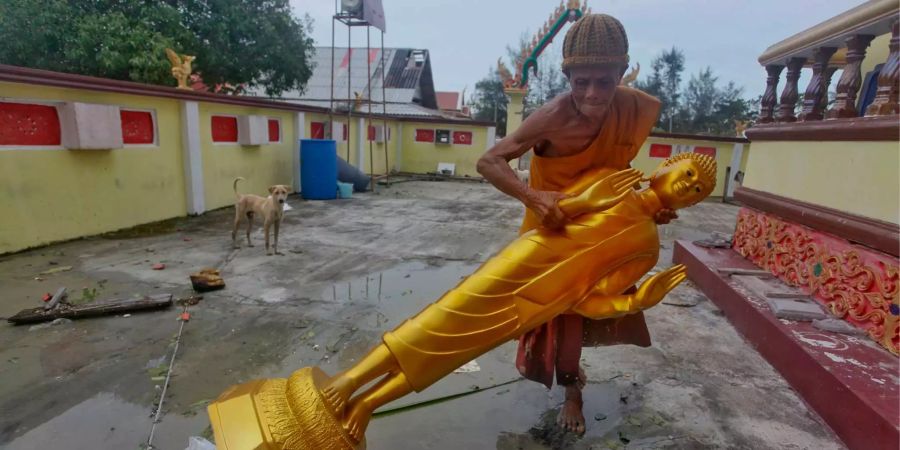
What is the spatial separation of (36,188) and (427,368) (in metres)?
5.24

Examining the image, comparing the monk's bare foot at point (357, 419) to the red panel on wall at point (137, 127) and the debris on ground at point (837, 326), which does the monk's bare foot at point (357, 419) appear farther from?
the red panel on wall at point (137, 127)

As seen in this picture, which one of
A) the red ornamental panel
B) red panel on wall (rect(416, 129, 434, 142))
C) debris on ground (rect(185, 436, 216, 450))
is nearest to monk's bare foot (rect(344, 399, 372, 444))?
debris on ground (rect(185, 436, 216, 450))

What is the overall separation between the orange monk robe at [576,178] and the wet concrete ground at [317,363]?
0.35 meters

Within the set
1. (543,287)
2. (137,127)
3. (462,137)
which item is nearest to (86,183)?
(137,127)

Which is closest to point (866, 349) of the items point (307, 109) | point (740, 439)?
point (740, 439)

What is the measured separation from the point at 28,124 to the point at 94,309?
8.94ft

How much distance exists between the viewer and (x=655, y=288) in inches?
67.1

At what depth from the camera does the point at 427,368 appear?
1.64 metres

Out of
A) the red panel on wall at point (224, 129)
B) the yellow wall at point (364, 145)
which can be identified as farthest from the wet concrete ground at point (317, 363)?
the yellow wall at point (364, 145)

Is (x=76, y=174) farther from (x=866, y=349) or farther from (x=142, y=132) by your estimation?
(x=866, y=349)

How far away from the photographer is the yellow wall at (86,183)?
15.1 ft

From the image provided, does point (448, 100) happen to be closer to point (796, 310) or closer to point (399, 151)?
point (399, 151)

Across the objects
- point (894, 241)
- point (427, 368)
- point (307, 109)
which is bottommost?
point (427, 368)

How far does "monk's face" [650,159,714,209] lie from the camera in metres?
1.81
